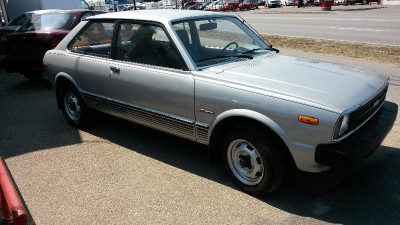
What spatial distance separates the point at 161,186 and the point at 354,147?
1.85 meters

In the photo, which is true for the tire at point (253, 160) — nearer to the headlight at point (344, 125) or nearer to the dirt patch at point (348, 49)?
the headlight at point (344, 125)

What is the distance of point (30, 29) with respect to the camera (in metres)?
7.79

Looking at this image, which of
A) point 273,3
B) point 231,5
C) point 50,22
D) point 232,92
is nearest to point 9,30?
point 50,22

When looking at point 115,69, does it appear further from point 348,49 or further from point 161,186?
point 348,49

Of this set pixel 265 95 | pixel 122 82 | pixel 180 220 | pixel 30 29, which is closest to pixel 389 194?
pixel 265 95

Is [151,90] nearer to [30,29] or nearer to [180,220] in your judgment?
[180,220]

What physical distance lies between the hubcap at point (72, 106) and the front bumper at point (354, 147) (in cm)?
358

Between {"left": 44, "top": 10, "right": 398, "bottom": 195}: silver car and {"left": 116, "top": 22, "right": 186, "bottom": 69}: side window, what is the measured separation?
1 centimetres

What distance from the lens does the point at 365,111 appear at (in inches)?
120

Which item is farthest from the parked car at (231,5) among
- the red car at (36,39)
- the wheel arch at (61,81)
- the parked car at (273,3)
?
the wheel arch at (61,81)

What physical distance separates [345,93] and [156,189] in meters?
1.97

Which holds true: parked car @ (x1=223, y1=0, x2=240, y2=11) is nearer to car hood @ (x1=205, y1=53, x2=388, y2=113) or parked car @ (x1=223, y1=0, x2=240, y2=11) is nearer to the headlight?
car hood @ (x1=205, y1=53, x2=388, y2=113)

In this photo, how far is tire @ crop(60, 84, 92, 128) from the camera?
500cm

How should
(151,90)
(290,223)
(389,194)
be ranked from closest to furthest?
(290,223)
(389,194)
(151,90)
